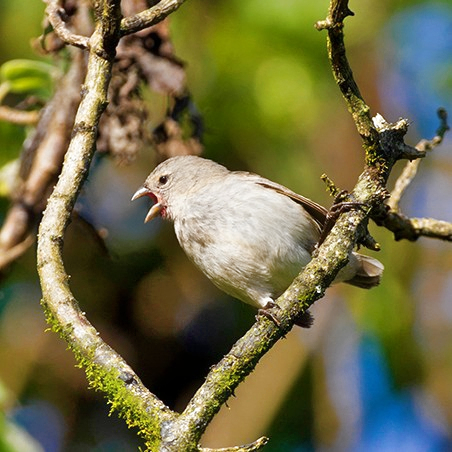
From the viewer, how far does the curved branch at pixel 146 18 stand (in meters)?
3.43

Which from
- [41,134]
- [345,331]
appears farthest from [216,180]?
[345,331]

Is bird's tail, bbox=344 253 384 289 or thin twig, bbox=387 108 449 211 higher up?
thin twig, bbox=387 108 449 211

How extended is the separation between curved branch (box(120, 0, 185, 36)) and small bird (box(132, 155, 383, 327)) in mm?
1164

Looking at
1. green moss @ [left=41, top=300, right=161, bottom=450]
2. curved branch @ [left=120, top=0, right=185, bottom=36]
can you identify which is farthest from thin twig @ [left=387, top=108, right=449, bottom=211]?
green moss @ [left=41, top=300, right=161, bottom=450]

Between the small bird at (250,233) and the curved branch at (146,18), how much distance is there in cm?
116

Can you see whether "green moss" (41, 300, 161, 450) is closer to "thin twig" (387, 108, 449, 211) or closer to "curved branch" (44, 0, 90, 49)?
"curved branch" (44, 0, 90, 49)

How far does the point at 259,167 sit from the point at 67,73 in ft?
6.10

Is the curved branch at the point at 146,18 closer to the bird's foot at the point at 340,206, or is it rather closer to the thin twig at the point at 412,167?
the bird's foot at the point at 340,206

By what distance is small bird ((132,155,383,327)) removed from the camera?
4285mm

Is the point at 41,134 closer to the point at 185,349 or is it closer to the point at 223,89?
the point at 223,89

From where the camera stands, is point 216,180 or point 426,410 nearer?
point 216,180

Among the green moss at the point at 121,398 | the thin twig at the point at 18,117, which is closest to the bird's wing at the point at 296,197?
the thin twig at the point at 18,117

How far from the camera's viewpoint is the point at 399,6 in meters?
6.49

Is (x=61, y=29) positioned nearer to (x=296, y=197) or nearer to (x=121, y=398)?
(x=296, y=197)
